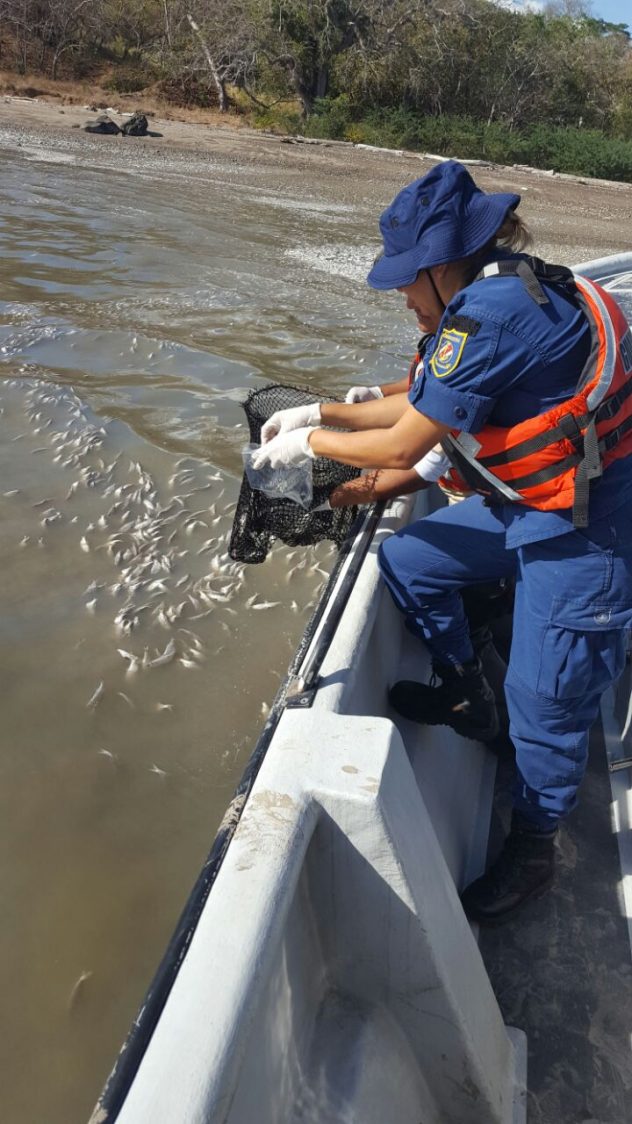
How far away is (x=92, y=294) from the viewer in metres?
8.88

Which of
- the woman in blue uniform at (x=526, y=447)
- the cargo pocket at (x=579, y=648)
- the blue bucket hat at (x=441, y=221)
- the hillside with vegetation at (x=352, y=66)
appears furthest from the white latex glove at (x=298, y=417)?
the hillside with vegetation at (x=352, y=66)

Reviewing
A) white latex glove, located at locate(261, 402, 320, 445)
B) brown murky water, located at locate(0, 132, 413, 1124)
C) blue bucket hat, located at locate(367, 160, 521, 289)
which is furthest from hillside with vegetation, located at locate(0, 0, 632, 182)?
blue bucket hat, located at locate(367, 160, 521, 289)

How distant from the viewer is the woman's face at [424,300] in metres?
2.30

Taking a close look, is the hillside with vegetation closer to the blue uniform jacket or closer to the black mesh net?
the black mesh net

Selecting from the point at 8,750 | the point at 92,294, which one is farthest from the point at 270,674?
the point at 92,294

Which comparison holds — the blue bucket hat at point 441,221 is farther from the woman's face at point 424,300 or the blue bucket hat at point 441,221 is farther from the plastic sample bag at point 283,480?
the plastic sample bag at point 283,480

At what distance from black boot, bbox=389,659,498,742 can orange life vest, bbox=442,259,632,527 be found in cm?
77

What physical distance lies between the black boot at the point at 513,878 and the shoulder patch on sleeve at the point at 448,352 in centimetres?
140

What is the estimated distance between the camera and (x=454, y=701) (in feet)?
8.98

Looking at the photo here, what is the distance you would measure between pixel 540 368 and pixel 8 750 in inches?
98.8

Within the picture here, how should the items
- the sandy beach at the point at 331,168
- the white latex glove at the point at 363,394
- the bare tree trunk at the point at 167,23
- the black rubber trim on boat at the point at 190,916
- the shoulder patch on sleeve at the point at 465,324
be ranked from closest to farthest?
the black rubber trim on boat at the point at 190,916
the shoulder patch on sleeve at the point at 465,324
the white latex glove at the point at 363,394
the sandy beach at the point at 331,168
the bare tree trunk at the point at 167,23

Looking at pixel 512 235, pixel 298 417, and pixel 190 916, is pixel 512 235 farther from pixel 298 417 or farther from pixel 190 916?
pixel 190 916

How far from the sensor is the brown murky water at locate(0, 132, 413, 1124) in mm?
2670

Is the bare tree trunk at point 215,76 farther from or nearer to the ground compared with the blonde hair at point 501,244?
farther from the ground
